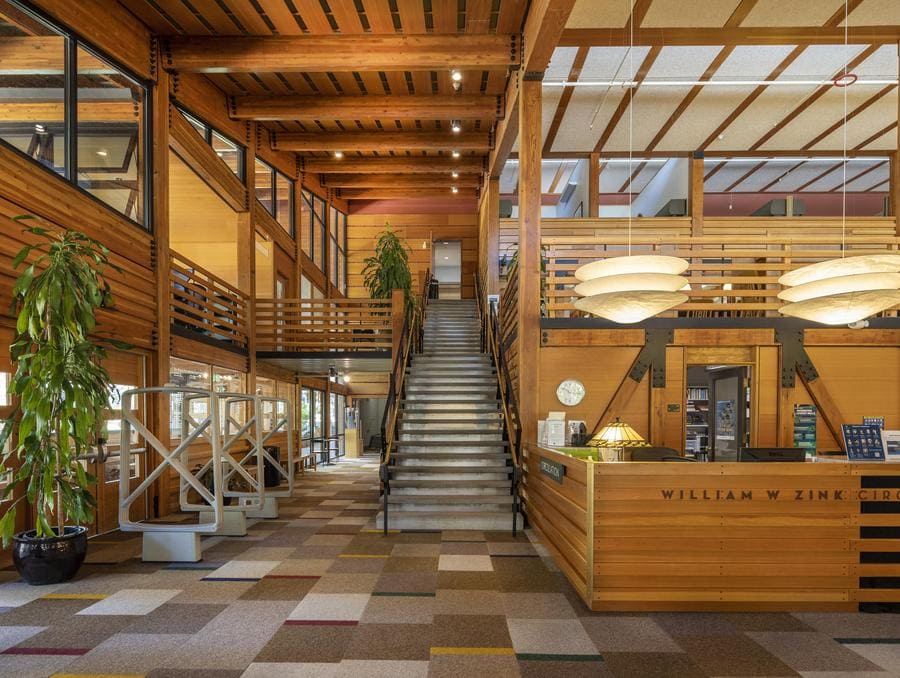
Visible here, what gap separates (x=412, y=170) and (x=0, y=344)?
9393 millimetres

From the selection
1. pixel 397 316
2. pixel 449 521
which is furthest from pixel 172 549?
pixel 397 316

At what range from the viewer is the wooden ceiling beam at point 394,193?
51.2 ft

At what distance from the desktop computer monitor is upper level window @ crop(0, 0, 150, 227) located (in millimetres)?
6636

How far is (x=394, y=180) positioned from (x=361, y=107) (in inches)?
194

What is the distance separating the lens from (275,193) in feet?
39.9

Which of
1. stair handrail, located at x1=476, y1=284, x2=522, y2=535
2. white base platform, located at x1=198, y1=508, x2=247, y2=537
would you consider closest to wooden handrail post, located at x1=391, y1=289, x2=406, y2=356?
stair handrail, located at x1=476, y1=284, x2=522, y2=535

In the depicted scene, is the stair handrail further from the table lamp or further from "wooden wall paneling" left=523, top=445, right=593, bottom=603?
the table lamp

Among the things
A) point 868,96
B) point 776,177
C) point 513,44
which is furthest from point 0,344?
point 776,177

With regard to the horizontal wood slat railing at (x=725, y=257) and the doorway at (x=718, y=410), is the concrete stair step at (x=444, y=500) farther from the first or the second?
the doorway at (x=718, y=410)

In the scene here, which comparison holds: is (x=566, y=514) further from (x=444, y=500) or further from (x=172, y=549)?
(x=172, y=549)

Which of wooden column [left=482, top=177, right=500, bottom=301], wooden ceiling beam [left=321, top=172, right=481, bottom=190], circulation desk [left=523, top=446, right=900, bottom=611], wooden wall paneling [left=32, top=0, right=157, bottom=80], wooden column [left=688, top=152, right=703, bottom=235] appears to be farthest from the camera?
wooden ceiling beam [left=321, top=172, right=481, bottom=190]

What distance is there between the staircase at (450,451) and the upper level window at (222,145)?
14.9 feet

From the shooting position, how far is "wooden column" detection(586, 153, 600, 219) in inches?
444

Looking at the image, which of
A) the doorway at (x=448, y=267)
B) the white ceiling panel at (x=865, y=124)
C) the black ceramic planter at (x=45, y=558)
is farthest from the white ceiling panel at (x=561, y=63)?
the doorway at (x=448, y=267)
